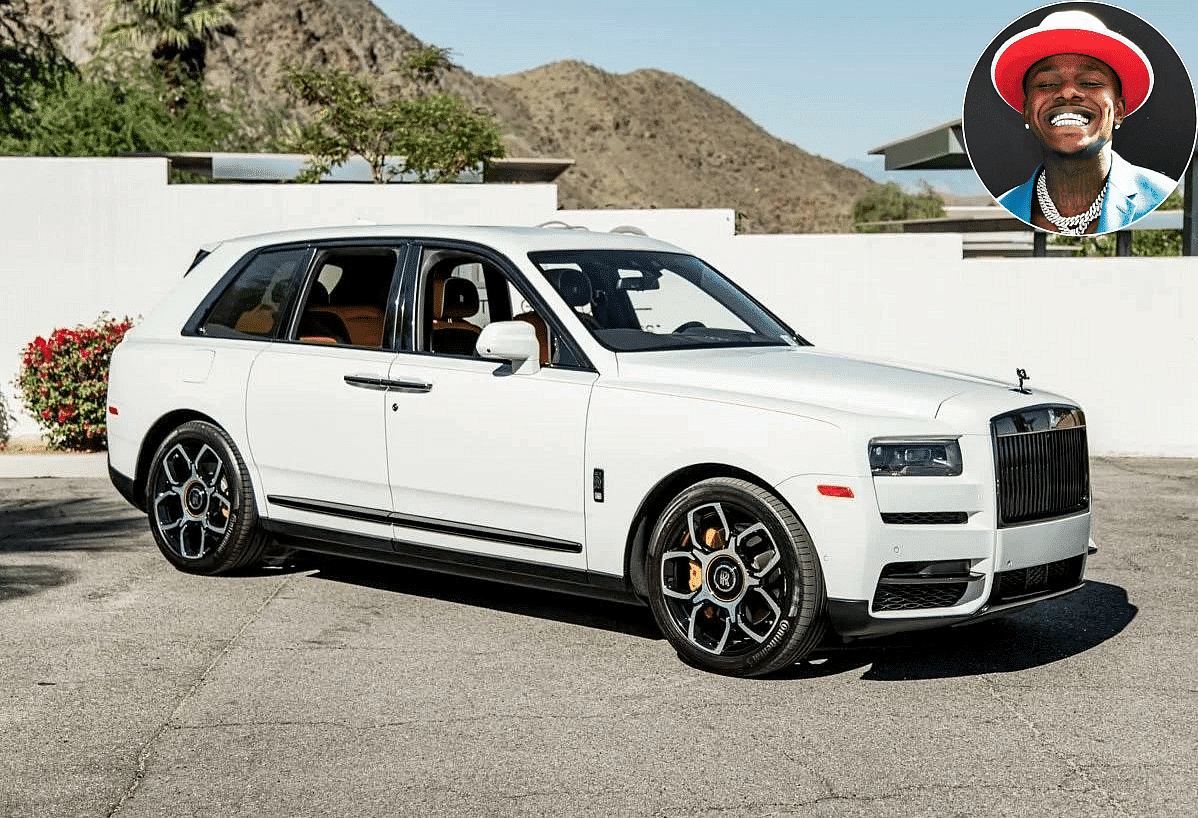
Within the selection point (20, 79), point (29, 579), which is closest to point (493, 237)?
point (29, 579)

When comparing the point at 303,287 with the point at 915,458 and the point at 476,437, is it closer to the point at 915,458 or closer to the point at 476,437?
the point at 476,437

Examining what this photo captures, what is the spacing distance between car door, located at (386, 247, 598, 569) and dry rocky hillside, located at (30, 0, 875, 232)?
254 feet

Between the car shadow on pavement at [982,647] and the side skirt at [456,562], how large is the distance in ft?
2.94

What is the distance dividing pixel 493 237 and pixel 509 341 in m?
0.89

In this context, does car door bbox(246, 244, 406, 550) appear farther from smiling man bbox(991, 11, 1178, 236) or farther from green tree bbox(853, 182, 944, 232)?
green tree bbox(853, 182, 944, 232)

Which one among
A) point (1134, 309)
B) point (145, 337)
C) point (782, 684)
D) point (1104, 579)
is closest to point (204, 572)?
point (145, 337)

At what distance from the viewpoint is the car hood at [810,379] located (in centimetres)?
632

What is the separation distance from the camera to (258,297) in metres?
8.49

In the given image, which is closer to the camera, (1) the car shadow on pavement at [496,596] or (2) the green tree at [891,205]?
(1) the car shadow on pavement at [496,596]

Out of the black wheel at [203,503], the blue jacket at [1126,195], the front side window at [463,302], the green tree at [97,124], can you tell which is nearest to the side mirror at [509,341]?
the front side window at [463,302]

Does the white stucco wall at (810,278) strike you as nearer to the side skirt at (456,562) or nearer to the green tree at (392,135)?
the side skirt at (456,562)

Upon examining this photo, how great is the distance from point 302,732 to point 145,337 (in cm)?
391

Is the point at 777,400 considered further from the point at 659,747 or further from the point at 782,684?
the point at 659,747

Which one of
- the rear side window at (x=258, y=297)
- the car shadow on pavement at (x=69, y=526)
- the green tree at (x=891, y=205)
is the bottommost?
the car shadow on pavement at (x=69, y=526)
